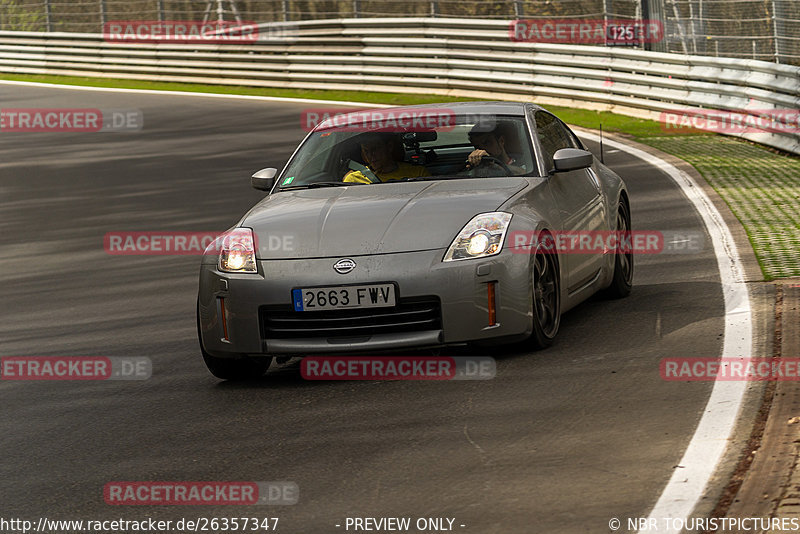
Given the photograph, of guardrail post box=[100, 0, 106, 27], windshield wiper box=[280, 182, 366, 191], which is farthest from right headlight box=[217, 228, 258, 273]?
guardrail post box=[100, 0, 106, 27]

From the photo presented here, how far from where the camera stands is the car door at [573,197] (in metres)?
8.09

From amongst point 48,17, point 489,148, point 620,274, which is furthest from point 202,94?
point 489,148

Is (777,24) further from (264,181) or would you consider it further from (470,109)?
(264,181)

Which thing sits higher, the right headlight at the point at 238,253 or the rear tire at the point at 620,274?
the right headlight at the point at 238,253

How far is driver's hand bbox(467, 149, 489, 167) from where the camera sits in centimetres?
824

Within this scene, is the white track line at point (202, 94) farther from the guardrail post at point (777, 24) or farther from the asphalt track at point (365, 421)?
the asphalt track at point (365, 421)

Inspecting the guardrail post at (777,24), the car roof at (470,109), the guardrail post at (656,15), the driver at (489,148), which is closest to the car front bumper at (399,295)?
the driver at (489,148)

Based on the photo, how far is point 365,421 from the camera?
623 cm

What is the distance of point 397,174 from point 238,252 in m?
1.39

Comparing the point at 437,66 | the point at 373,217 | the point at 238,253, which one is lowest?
the point at 238,253

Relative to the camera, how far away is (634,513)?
464 cm

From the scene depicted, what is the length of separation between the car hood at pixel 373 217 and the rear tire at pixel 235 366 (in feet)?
2.02

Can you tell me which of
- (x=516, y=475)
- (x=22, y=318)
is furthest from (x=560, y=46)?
(x=516, y=475)

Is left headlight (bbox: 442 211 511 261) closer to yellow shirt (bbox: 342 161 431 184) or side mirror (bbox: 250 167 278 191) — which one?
yellow shirt (bbox: 342 161 431 184)
